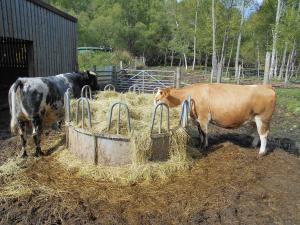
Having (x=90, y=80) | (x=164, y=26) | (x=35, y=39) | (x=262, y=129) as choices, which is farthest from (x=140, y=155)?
(x=164, y=26)

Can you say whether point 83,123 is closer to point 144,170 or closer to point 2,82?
point 144,170

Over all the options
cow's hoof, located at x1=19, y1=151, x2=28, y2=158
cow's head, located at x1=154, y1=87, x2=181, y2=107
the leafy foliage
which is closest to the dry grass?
cow's head, located at x1=154, y1=87, x2=181, y2=107

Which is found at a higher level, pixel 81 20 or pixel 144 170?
pixel 81 20

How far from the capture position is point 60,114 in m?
→ 7.38

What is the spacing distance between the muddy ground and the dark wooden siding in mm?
4830

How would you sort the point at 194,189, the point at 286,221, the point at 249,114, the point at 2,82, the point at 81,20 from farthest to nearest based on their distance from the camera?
1. the point at 81,20
2. the point at 2,82
3. the point at 249,114
4. the point at 194,189
5. the point at 286,221

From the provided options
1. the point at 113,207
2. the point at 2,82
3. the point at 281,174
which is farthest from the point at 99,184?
the point at 2,82

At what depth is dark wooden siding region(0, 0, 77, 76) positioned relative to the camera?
9570 mm

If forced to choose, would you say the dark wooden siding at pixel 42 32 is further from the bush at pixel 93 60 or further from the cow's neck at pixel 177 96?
Answer: the bush at pixel 93 60

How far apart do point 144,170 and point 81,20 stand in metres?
54.0

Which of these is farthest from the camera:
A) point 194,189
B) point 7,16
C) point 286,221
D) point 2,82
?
point 2,82

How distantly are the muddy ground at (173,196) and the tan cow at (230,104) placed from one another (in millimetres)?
832

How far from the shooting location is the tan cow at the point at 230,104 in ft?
22.8

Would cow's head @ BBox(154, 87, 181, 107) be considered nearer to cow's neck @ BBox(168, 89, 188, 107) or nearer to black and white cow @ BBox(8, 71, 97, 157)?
cow's neck @ BBox(168, 89, 188, 107)
